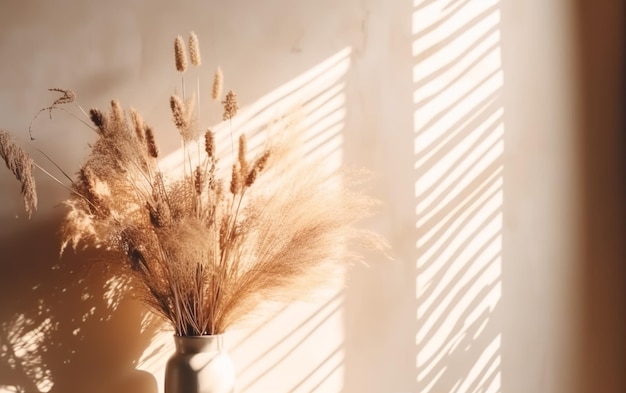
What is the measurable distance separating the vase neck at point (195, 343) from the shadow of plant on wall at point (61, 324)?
20 centimetres

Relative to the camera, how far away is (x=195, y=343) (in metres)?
1.91

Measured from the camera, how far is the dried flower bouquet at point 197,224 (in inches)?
72.7

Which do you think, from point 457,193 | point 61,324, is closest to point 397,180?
point 457,193

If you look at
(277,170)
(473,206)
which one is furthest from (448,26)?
(277,170)

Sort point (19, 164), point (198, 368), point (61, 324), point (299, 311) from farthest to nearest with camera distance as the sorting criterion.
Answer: point (299, 311) < point (61, 324) < point (198, 368) < point (19, 164)

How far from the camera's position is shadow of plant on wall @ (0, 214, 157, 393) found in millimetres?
1966

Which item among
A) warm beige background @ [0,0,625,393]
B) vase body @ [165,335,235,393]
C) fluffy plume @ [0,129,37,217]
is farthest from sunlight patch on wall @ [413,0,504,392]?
fluffy plume @ [0,129,37,217]

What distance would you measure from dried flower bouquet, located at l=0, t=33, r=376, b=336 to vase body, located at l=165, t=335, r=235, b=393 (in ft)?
0.11

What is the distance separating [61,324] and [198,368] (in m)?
0.40

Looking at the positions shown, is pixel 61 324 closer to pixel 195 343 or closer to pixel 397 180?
pixel 195 343

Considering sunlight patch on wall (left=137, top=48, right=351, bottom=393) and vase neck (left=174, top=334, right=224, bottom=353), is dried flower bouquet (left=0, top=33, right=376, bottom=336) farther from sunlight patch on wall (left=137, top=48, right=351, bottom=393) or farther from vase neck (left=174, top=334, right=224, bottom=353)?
sunlight patch on wall (left=137, top=48, right=351, bottom=393)

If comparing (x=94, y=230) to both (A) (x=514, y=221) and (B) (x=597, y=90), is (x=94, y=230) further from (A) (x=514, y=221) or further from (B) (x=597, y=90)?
(B) (x=597, y=90)

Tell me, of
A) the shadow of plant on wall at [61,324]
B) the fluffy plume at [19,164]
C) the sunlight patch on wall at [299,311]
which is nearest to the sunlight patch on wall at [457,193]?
the sunlight patch on wall at [299,311]

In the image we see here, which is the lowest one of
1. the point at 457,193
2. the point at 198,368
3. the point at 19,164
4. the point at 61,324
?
the point at 198,368
